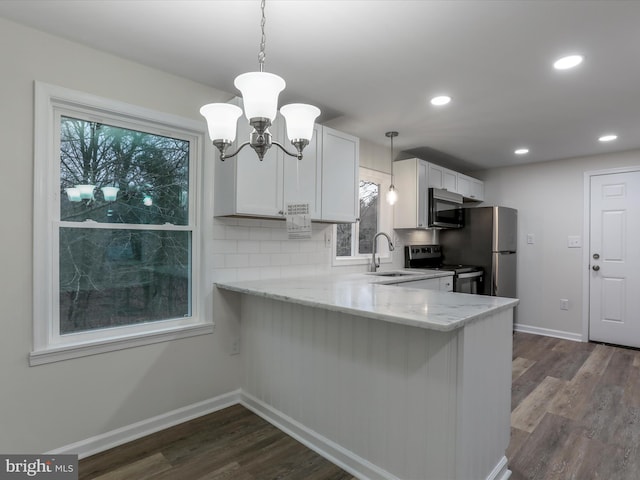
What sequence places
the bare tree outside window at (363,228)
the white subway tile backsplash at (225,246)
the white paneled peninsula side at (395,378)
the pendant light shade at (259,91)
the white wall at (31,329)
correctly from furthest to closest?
the bare tree outside window at (363,228) < the white subway tile backsplash at (225,246) < the white wall at (31,329) < the white paneled peninsula side at (395,378) < the pendant light shade at (259,91)

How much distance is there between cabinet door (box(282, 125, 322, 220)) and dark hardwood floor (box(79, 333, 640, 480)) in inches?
60.8

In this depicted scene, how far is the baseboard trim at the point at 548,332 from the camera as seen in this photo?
454 centimetres

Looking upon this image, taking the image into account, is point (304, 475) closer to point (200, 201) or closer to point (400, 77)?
point (200, 201)

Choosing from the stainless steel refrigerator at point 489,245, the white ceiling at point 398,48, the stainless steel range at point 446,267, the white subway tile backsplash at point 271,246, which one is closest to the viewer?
the white ceiling at point 398,48

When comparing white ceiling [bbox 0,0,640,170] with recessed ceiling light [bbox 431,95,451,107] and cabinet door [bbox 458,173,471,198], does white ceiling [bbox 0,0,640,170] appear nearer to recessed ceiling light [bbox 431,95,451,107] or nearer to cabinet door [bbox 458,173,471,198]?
recessed ceiling light [bbox 431,95,451,107]

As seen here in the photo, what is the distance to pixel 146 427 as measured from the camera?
2.26 m

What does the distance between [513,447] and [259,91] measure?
7.81 ft

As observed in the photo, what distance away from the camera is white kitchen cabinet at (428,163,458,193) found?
417 centimetres

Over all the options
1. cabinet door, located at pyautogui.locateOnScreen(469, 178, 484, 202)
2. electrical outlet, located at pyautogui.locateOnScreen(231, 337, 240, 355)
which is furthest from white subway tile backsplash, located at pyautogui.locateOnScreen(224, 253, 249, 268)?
cabinet door, located at pyautogui.locateOnScreen(469, 178, 484, 202)

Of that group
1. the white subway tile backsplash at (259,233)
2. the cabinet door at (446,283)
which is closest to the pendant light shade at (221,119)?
the white subway tile backsplash at (259,233)

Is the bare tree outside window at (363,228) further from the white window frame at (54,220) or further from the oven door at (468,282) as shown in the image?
the white window frame at (54,220)

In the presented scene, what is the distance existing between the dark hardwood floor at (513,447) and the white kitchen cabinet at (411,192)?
1.88m

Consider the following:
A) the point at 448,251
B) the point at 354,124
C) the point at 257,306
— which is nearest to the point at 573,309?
the point at 448,251

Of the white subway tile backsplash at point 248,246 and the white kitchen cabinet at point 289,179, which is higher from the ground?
the white kitchen cabinet at point 289,179
